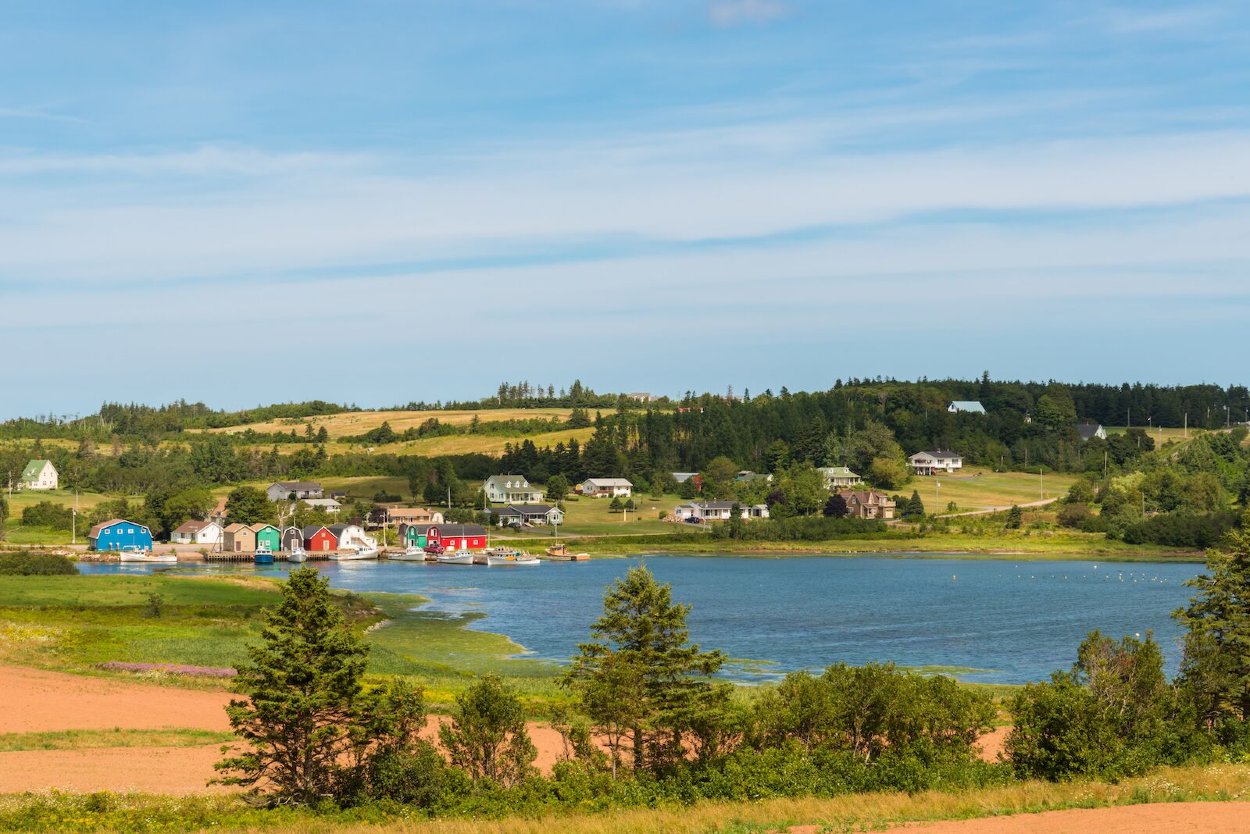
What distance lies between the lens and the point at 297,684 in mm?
25516

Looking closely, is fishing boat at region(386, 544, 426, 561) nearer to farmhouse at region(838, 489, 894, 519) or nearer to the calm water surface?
the calm water surface

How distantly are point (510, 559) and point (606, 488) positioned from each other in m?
40.9

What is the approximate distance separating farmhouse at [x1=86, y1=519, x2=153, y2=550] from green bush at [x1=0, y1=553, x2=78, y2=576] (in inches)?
1061

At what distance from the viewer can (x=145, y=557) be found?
4658 inches

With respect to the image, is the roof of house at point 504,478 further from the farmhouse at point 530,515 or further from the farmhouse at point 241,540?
the farmhouse at point 241,540

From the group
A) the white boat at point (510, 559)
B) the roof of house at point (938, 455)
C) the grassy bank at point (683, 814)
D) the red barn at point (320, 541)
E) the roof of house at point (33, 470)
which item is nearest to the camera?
the grassy bank at point (683, 814)

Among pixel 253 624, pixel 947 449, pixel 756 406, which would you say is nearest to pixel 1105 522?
pixel 947 449

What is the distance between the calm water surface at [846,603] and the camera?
5950 cm

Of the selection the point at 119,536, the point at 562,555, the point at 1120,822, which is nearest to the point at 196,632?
the point at 1120,822

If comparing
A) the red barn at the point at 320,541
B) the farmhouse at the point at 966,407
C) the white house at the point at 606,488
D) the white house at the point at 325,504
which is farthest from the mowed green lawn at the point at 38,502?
the farmhouse at the point at 966,407

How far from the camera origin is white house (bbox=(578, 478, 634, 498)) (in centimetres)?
15762

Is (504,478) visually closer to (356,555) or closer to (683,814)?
(356,555)

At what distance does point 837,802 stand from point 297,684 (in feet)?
34.5

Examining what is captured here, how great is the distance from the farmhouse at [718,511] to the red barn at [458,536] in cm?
2420
